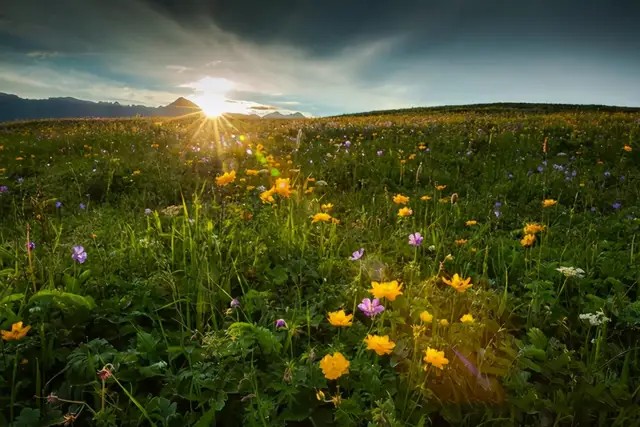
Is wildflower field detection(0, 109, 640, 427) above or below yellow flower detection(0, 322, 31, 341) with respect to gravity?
below

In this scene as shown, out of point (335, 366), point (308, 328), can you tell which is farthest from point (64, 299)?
point (335, 366)

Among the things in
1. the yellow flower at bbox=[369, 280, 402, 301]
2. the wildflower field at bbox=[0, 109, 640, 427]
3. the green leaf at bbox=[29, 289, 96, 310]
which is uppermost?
the yellow flower at bbox=[369, 280, 402, 301]

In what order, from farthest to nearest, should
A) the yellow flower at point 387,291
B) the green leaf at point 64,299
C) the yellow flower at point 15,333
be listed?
1. the green leaf at point 64,299
2. the yellow flower at point 387,291
3. the yellow flower at point 15,333

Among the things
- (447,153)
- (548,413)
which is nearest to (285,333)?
(548,413)

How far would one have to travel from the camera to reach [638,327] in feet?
8.69

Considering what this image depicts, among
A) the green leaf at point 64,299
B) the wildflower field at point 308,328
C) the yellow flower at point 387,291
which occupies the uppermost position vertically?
the yellow flower at point 387,291

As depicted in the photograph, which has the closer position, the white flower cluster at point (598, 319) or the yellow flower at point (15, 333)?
the yellow flower at point (15, 333)

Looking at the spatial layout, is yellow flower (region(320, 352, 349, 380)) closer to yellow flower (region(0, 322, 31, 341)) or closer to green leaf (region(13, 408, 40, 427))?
green leaf (region(13, 408, 40, 427))

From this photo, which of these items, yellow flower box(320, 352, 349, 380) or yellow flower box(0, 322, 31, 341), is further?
yellow flower box(0, 322, 31, 341)

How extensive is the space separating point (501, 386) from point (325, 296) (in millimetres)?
1156

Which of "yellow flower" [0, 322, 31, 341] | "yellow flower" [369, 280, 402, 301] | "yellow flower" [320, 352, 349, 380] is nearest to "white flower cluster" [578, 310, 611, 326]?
"yellow flower" [369, 280, 402, 301]

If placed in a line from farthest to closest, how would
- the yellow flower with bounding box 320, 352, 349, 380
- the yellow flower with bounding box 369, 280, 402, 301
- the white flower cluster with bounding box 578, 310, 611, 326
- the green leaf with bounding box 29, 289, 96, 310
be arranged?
the white flower cluster with bounding box 578, 310, 611, 326 → the green leaf with bounding box 29, 289, 96, 310 → the yellow flower with bounding box 369, 280, 402, 301 → the yellow flower with bounding box 320, 352, 349, 380

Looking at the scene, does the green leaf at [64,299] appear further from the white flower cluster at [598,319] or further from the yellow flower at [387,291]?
the white flower cluster at [598,319]

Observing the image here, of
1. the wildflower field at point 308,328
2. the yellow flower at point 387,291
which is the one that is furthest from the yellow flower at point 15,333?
the yellow flower at point 387,291
